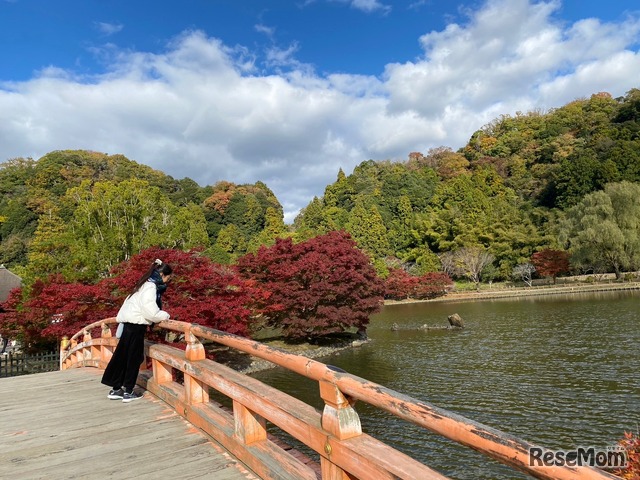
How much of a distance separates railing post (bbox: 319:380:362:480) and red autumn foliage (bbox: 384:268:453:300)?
3587cm

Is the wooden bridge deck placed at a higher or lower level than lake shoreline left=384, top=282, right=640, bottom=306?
higher

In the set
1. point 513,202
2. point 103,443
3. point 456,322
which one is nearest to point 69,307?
point 103,443

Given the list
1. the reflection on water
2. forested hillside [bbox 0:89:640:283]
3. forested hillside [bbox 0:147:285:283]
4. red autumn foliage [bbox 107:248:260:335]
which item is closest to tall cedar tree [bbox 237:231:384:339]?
the reflection on water

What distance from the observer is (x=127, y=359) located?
3.98m

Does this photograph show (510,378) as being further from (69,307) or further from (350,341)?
(69,307)

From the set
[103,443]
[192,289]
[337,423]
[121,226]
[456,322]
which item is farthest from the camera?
[456,322]

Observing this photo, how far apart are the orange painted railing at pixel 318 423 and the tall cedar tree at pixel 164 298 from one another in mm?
7370

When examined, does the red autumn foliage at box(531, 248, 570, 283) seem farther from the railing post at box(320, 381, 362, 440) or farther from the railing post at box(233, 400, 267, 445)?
the railing post at box(320, 381, 362, 440)

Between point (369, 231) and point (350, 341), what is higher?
point (369, 231)

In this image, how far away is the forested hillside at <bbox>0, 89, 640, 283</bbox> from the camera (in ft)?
67.0

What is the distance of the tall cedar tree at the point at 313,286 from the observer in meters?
16.6

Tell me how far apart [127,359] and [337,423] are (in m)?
2.98

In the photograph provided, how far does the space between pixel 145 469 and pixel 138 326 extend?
66.1 inches

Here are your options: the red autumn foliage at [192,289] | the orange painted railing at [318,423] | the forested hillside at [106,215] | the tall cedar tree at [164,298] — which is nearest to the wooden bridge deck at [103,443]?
the orange painted railing at [318,423]
